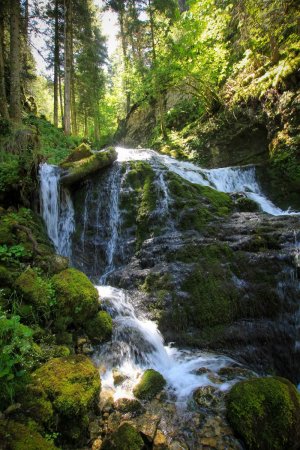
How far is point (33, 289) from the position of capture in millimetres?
4566

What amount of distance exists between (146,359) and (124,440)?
66.3 inches

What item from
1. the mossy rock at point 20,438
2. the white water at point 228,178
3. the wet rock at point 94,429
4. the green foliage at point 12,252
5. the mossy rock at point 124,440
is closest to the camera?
the mossy rock at point 20,438

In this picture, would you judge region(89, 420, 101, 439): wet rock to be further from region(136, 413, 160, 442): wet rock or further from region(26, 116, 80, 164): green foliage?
region(26, 116, 80, 164): green foliage

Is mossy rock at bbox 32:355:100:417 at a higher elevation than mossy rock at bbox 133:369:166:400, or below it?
higher

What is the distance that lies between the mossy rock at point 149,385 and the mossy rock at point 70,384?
67 centimetres

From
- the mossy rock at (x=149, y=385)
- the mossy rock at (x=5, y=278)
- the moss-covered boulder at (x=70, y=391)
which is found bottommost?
the mossy rock at (x=149, y=385)

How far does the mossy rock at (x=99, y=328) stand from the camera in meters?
4.79

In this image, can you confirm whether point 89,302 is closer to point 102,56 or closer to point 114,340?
point 114,340

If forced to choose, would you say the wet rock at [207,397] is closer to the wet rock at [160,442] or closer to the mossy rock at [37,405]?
the wet rock at [160,442]

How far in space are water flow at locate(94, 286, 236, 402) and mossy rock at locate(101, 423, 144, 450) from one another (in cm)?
75

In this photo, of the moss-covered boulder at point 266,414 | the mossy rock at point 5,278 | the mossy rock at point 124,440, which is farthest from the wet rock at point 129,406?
the mossy rock at point 5,278

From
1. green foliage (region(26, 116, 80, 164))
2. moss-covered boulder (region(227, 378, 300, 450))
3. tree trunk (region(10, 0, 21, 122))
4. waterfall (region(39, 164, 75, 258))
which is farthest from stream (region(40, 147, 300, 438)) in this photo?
green foliage (region(26, 116, 80, 164))

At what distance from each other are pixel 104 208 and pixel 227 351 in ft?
18.0

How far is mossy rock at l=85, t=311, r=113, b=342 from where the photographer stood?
4789mm
